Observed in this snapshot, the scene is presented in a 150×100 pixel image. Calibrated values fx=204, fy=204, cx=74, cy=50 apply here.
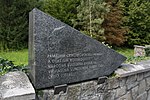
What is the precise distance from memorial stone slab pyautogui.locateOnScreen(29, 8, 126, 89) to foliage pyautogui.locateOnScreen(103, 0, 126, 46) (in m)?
8.38

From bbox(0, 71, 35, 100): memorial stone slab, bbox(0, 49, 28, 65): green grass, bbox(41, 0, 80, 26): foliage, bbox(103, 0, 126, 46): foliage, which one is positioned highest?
bbox(41, 0, 80, 26): foliage

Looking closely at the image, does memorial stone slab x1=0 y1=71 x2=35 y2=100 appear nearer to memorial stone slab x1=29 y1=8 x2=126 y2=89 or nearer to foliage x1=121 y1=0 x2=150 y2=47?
memorial stone slab x1=29 y1=8 x2=126 y2=89

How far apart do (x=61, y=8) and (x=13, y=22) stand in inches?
112

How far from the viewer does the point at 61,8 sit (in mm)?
11047

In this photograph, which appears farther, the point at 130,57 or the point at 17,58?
the point at 17,58

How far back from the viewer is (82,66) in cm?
254

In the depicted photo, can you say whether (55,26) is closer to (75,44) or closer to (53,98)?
(75,44)

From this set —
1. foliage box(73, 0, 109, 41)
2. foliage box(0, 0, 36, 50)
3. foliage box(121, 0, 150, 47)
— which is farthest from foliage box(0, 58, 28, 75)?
foliage box(121, 0, 150, 47)

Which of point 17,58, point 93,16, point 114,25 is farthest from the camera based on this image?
point 114,25

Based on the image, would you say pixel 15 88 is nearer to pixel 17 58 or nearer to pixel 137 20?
pixel 17 58

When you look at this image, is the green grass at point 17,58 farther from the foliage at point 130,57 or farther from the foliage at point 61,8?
the foliage at point 61,8

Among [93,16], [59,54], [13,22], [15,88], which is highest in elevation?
[93,16]

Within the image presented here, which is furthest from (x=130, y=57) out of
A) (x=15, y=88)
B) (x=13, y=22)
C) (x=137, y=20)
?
(x=137, y=20)

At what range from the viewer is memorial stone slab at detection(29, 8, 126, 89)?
2.10m
